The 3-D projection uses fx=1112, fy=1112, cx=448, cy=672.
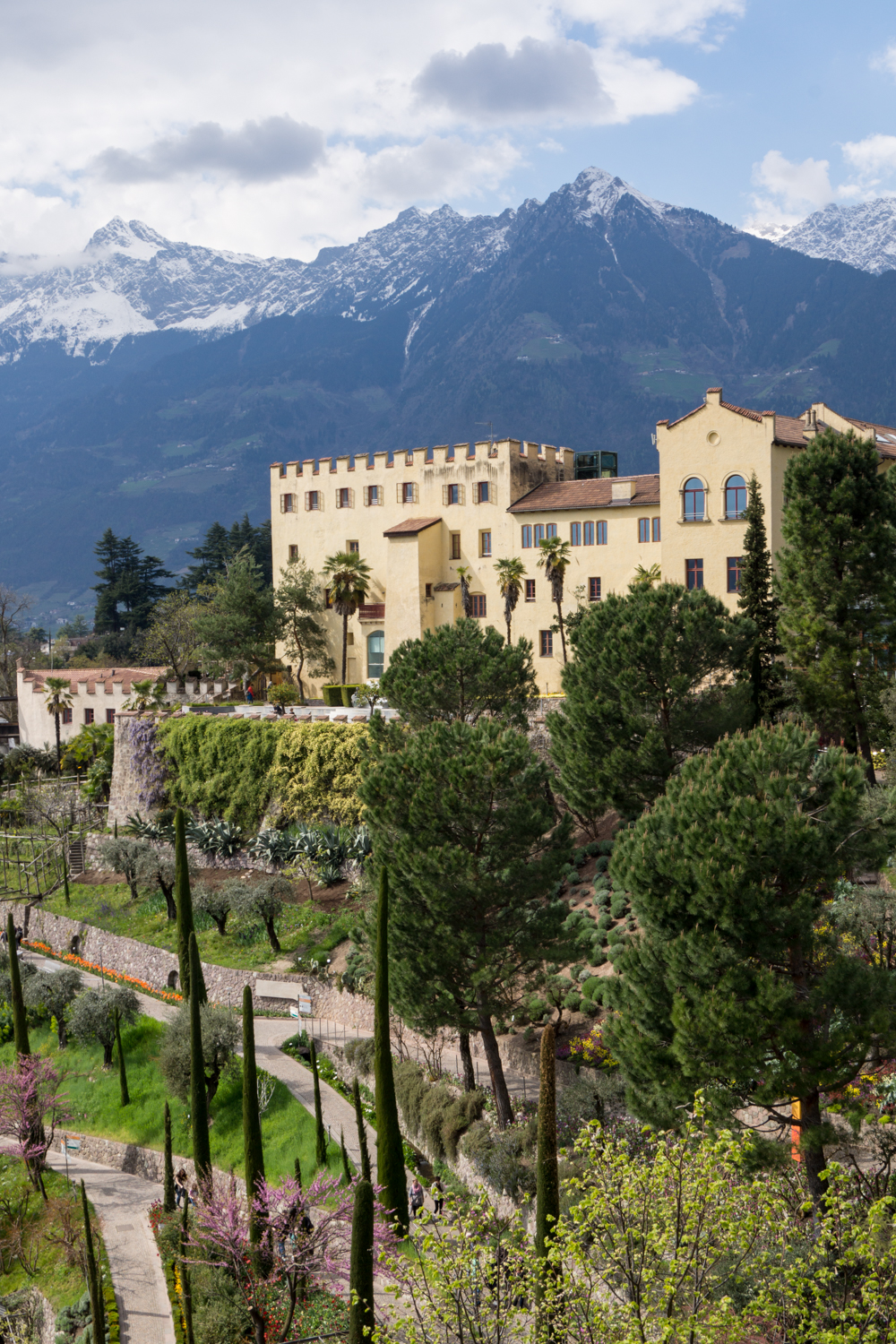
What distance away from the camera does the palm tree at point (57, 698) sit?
6631 cm

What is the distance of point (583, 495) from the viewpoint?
2169 inches

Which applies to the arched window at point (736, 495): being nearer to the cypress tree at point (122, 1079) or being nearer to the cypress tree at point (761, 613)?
the cypress tree at point (761, 613)

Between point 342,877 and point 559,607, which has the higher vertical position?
point 559,607

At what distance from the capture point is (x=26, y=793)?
58.7 metres

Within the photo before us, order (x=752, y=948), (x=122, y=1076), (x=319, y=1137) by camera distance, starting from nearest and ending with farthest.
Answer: (x=752, y=948) → (x=319, y=1137) → (x=122, y=1076)

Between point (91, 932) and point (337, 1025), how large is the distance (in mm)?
15333

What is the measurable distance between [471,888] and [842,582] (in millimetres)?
15254

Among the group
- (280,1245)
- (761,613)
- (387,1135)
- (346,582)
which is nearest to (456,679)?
(761,613)

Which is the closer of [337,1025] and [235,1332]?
[235,1332]

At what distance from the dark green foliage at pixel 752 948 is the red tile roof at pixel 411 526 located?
39693 millimetres

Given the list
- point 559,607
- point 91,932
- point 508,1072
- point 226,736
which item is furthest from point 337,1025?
point 559,607

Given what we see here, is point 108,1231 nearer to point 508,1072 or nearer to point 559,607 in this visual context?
point 508,1072

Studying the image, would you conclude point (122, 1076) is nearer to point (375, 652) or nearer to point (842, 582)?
point (842, 582)

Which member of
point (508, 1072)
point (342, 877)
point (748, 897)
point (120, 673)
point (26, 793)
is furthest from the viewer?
point (120, 673)
